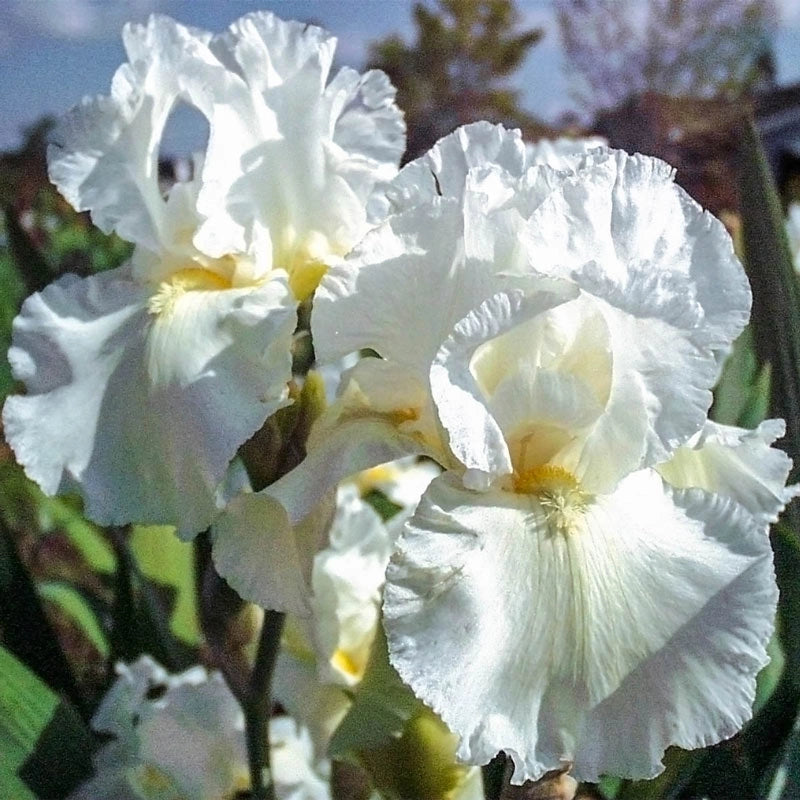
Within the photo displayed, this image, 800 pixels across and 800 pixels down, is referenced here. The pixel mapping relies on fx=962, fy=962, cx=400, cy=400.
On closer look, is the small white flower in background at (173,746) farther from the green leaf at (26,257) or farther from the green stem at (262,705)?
the green leaf at (26,257)

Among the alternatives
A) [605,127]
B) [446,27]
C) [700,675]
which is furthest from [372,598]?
[446,27]

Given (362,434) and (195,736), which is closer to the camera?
(362,434)

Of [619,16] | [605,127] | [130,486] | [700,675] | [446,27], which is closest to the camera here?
[700,675]

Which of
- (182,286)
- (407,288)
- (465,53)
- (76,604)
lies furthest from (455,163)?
(465,53)

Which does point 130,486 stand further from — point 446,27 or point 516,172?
point 446,27

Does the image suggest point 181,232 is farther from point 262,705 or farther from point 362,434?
point 262,705

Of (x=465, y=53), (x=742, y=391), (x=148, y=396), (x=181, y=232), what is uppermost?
(x=465, y=53)

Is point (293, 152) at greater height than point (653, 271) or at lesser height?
greater

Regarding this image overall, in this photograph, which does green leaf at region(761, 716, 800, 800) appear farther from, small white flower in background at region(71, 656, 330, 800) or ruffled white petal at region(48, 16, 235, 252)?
ruffled white petal at region(48, 16, 235, 252)
